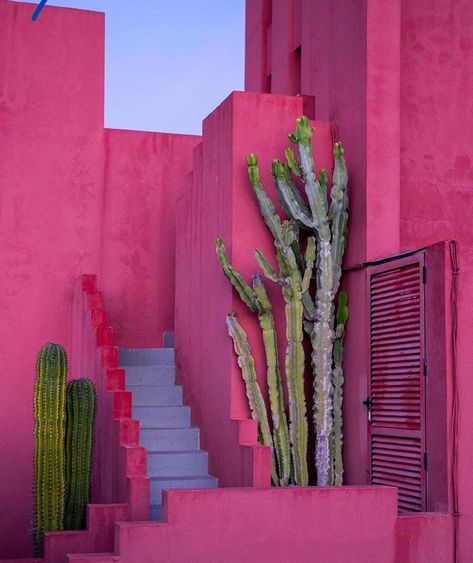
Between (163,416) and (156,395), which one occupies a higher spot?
(156,395)

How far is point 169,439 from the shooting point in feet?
38.8

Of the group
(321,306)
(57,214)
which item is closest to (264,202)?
(321,306)

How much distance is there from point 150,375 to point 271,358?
93.0 inches

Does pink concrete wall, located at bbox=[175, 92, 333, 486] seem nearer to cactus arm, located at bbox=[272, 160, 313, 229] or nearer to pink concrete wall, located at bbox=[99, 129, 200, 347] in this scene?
cactus arm, located at bbox=[272, 160, 313, 229]

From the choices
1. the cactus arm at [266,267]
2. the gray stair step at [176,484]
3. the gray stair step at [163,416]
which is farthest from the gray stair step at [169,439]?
the cactus arm at [266,267]

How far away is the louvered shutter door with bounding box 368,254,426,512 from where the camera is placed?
32.6ft

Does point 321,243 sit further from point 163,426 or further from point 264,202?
point 163,426

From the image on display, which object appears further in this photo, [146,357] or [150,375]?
[146,357]

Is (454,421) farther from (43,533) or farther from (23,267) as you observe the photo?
(23,267)

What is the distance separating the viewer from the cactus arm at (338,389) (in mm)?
11117

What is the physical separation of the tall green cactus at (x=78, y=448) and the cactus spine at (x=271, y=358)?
5.73ft

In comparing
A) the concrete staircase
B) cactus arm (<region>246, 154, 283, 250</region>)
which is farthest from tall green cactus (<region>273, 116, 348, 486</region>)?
the concrete staircase

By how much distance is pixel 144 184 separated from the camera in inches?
581

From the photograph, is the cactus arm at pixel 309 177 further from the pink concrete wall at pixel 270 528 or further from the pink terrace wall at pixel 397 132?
the pink concrete wall at pixel 270 528
